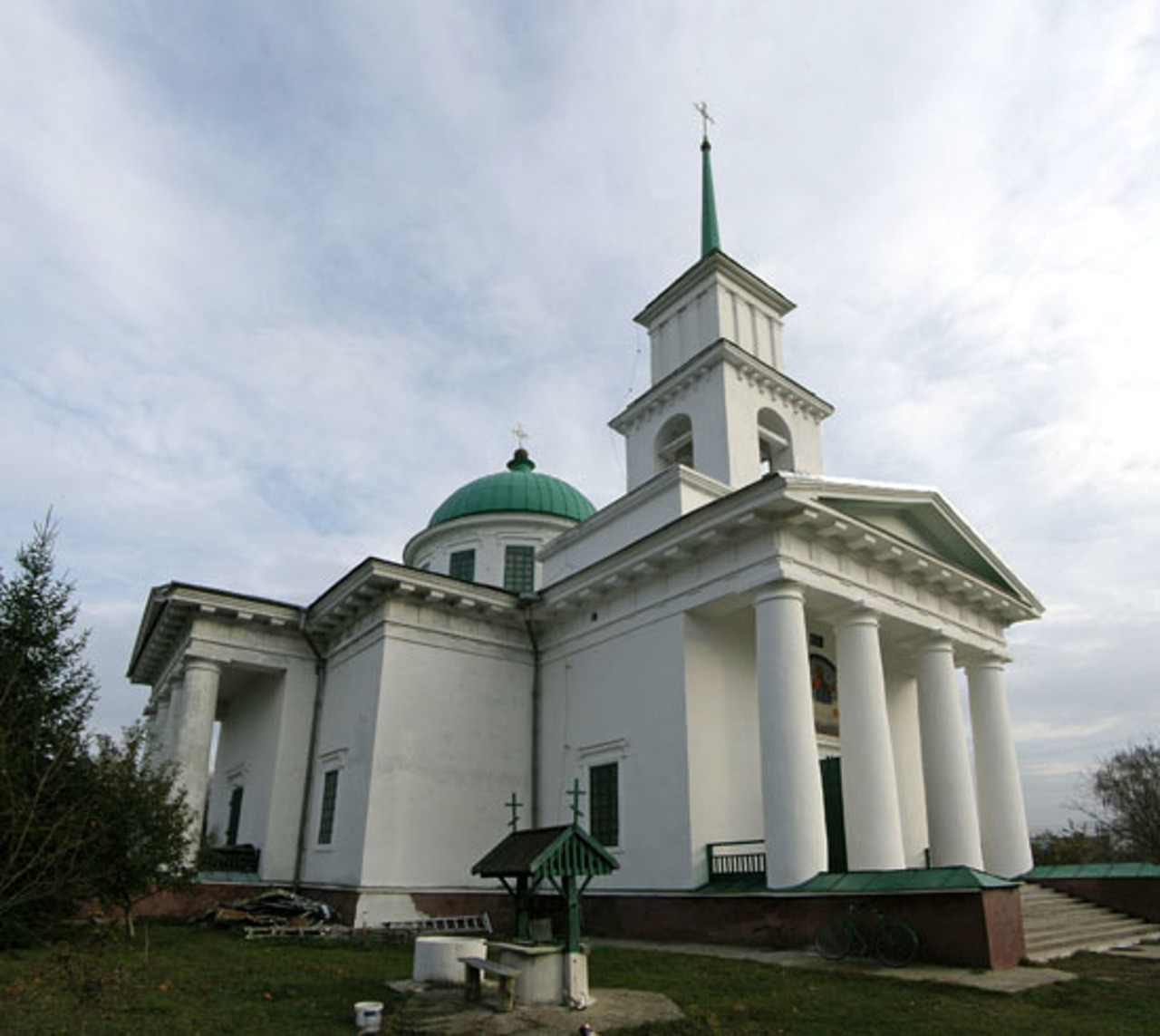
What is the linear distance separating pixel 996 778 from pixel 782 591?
8448mm

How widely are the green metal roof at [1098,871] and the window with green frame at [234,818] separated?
17563mm

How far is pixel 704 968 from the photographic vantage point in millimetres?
10320

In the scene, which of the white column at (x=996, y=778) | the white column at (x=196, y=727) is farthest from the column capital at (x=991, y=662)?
the white column at (x=196, y=727)

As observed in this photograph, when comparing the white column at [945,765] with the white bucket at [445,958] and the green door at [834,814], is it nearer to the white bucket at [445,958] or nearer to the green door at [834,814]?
the green door at [834,814]

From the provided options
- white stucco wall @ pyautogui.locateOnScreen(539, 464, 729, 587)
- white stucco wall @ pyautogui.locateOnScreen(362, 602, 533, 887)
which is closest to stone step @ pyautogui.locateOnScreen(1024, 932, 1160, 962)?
white stucco wall @ pyautogui.locateOnScreen(539, 464, 729, 587)

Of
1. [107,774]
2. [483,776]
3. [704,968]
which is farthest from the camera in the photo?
[483,776]

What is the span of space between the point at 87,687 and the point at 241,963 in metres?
4.49

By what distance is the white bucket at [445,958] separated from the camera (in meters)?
9.07

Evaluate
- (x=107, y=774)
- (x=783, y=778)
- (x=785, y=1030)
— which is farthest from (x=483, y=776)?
(x=785, y=1030)

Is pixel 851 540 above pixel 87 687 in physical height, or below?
above

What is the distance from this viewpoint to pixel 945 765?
56.0ft

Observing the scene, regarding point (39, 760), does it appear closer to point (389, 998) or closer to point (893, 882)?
point (389, 998)

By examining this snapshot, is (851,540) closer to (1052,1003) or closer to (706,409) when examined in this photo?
(706,409)

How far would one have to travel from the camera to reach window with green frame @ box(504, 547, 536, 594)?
26.0 metres
